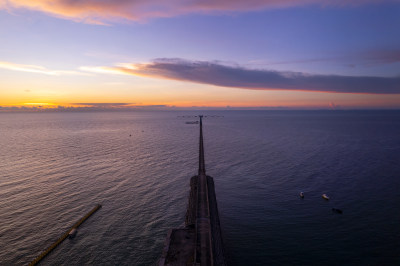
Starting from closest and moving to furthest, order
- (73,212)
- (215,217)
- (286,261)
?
(286,261), (215,217), (73,212)

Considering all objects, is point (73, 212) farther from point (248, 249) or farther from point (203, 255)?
point (248, 249)

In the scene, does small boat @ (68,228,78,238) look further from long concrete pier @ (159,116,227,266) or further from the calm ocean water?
long concrete pier @ (159,116,227,266)

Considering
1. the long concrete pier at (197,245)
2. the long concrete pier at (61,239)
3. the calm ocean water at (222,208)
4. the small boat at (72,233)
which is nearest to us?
the long concrete pier at (197,245)

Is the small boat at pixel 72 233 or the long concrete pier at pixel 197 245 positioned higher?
the long concrete pier at pixel 197 245

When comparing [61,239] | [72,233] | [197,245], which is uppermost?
[197,245]

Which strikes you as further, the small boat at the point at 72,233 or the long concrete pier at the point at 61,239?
the small boat at the point at 72,233

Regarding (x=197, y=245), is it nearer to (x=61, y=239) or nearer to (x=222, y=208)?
(x=222, y=208)

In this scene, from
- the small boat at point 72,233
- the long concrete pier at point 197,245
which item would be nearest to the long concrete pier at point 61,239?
the small boat at point 72,233

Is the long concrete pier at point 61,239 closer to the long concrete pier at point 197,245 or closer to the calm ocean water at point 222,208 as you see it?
the calm ocean water at point 222,208

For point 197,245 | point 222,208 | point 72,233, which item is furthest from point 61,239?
point 222,208

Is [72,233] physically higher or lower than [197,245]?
lower

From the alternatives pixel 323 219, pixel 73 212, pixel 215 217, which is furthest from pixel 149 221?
pixel 323 219
